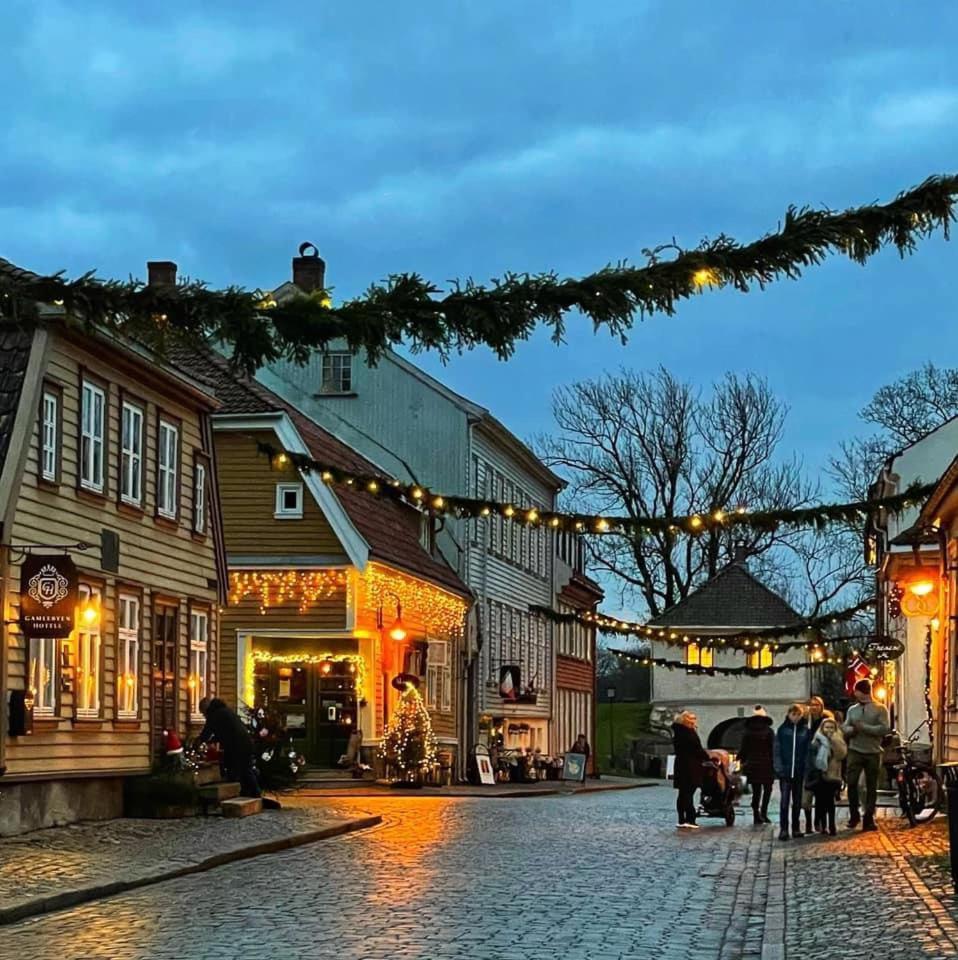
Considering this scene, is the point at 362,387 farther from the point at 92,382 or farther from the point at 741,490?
the point at 92,382

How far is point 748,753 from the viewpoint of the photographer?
92.2 ft

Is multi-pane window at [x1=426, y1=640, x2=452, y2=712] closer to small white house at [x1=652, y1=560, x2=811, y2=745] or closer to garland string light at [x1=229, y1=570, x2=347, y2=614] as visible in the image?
garland string light at [x1=229, y1=570, x2=347, y2=614]

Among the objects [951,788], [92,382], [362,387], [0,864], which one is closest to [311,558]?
[362,387]

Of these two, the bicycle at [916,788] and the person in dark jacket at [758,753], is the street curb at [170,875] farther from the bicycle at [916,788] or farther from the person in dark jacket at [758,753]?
the bicycle at [916,788]

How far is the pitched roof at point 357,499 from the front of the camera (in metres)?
39.2

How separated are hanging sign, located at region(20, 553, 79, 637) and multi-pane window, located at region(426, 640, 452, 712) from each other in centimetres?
2340

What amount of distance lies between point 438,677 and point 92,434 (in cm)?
2224

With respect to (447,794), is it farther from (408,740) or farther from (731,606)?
(731,606)

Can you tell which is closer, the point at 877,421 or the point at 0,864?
the point at 0,864

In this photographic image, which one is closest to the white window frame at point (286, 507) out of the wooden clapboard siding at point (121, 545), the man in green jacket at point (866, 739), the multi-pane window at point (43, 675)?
the wooden clapboard siding at point (121, 545)

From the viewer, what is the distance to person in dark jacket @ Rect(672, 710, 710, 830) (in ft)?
88.3

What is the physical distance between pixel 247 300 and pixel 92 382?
17902 mm

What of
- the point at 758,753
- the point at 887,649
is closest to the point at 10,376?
the point at 758,753

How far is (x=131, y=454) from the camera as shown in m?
27.8
